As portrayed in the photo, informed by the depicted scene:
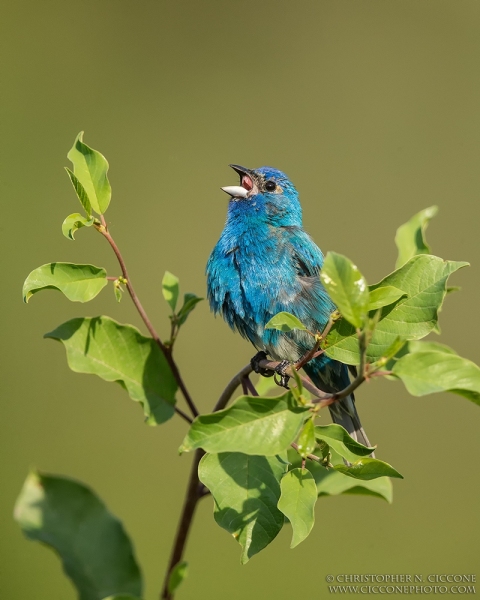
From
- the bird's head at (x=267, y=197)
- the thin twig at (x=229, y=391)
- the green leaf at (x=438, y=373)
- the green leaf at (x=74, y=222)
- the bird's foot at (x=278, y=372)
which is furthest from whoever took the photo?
the bird's head at (x=267, y=197)

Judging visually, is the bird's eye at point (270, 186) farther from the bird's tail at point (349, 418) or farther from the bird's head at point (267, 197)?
the bird's tail at point (349, 418)

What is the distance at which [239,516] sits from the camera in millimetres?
1784

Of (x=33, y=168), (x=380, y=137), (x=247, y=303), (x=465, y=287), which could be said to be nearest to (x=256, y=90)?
(x=380, y=137)

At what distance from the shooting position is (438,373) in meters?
1.51

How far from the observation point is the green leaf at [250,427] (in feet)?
5.12

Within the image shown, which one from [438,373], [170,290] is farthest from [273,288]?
[438,373]

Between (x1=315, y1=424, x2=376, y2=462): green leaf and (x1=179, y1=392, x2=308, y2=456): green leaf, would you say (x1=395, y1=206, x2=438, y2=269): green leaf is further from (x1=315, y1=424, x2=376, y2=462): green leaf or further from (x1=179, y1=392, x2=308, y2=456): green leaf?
(x1=179, y1=392, x2=308, y2=456): green leaf

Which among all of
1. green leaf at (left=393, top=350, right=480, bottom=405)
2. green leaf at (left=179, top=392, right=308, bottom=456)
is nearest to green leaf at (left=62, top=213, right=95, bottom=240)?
green leaf at (left=179, top=392, right=308, bottom=456)

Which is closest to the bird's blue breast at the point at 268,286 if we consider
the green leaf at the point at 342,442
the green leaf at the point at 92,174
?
the green leaf at the point at 92,174

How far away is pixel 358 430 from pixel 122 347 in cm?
146

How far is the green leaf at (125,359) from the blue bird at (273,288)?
92 cm

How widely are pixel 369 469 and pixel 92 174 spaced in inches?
42.6

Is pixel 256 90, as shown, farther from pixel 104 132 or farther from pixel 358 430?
pixel 358 430

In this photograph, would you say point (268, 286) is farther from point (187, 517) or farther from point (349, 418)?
point (187, 517)
